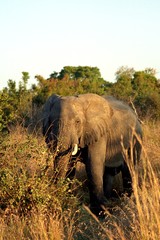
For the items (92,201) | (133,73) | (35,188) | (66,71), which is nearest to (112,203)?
(92,201)

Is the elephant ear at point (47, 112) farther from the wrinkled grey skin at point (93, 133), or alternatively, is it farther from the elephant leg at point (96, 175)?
the elephant leg at point (96, 175)

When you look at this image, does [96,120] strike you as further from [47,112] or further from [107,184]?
[107,184]

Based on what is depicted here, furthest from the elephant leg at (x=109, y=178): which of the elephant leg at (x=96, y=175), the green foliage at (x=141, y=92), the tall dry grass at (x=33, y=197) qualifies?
the green foliage at (x=141, y=92)

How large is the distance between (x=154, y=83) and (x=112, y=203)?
29.6 metres

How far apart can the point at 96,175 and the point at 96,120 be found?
2.95 feet

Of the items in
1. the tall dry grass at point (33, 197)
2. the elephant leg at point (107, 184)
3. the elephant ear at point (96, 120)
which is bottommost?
the elephant leg at point (107, 184)

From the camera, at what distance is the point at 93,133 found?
8672mm

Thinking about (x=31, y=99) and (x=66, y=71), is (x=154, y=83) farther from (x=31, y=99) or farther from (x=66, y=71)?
(x=66, y=71)

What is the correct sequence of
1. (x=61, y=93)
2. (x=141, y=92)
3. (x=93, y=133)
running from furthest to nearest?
1. (x=141, y=92)
2. (x=61, y=93)
3. (x=93, y=133)

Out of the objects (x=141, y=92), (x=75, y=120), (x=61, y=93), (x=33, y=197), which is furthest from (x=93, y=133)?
(x=141, y=92)

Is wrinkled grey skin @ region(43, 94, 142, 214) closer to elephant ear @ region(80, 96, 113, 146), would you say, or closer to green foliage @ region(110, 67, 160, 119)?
elephant ear @ region(80, 96, 113, 146)

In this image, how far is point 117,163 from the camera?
9.36 metres

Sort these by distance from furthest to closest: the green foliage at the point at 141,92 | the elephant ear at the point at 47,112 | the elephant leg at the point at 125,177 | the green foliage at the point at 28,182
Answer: the green foliage at the point at 141,92
the elephant leg at the point at 125,177
the elephant ear at the point at 47,112
the green foliage at the point at 28,182

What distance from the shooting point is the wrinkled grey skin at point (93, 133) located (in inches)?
322
